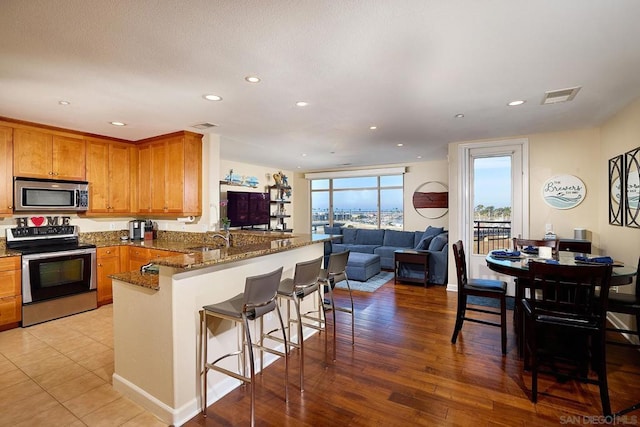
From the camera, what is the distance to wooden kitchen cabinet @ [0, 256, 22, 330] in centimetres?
335

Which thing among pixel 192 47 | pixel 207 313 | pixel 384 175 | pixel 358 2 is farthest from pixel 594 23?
pixel 384 175

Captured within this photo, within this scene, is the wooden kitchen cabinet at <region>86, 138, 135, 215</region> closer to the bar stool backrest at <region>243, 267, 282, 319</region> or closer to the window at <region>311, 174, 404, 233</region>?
the bar stool backrest at <region>243, 267, 282, 319</region>

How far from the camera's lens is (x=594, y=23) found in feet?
5.87

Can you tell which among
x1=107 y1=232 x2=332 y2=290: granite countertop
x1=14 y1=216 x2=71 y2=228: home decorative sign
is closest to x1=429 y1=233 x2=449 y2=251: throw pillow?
x1=107 y1=232 x2=332 y2=290: granite countertop

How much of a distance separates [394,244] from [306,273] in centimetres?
508

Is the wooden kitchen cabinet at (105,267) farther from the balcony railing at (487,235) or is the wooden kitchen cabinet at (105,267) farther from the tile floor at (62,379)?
the balcony railing at (487,235)

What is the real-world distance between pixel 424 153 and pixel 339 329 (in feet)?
13.3

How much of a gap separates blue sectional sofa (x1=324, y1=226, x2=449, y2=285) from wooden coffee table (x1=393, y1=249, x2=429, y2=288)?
116mm

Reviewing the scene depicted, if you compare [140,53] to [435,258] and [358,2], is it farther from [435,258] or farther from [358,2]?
[435,258]

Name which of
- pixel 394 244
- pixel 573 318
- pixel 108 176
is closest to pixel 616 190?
pixel 573 318

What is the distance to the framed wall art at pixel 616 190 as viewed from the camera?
11.1 feet

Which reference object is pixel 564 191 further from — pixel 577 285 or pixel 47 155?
pixel 47 155

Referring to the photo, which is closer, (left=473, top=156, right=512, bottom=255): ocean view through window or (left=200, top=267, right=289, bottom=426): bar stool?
(left=200, top=267, right=289, bottom=426): bar stool

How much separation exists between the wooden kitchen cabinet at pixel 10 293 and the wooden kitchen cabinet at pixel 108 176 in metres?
1.12
